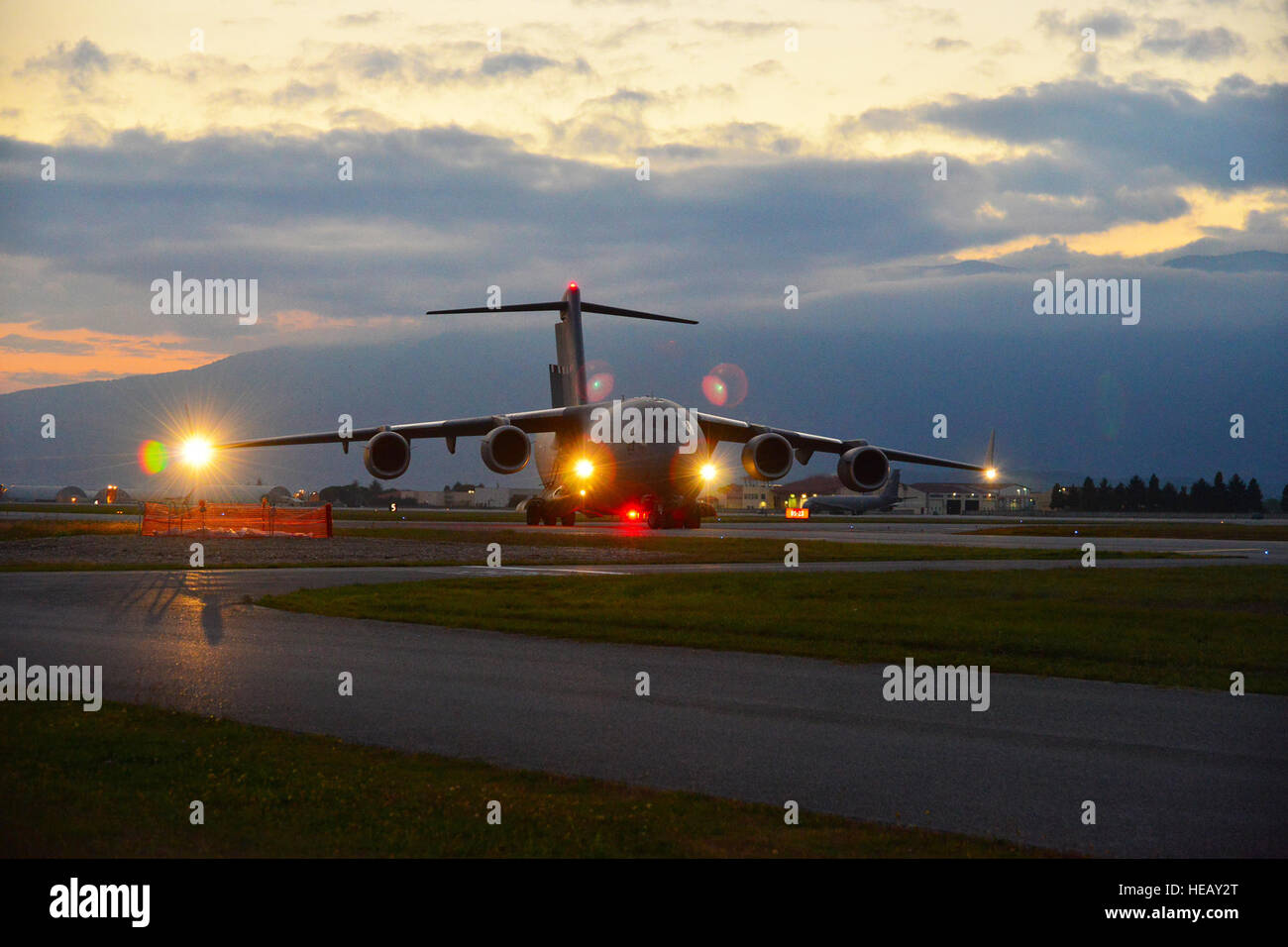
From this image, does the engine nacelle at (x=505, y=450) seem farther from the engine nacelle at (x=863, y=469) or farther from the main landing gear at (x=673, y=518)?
the engine nacelle at (x=863, y=469)

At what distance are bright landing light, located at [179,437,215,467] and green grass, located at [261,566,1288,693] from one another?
62.7 feet

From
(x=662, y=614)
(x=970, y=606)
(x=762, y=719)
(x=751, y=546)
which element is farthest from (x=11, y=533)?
(x=762, y=719)

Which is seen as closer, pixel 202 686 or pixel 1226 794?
pixel 1226 794

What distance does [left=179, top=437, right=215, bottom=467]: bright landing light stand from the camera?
39269mm

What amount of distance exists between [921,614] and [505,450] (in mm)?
25093

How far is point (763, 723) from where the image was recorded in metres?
10.4

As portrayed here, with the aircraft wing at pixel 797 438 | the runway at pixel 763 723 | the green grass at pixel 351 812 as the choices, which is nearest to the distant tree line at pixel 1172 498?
the aircraft wing at pixel 797 438

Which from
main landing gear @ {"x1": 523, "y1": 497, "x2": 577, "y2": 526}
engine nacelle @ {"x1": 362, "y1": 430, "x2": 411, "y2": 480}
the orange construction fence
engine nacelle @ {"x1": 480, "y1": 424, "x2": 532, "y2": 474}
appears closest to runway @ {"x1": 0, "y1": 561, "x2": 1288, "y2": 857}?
engine nacelle @ {"x1": 362, "y1": 430, "x2": 411, "y2": 480}

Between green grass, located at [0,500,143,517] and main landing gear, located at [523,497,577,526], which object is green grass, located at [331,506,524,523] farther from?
main landing gear, located at [523,497,577,526]

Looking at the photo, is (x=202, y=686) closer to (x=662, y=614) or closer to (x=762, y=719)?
(x=762, y=719)

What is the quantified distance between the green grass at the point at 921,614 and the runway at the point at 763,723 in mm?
1100

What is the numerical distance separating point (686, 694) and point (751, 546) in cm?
2337
